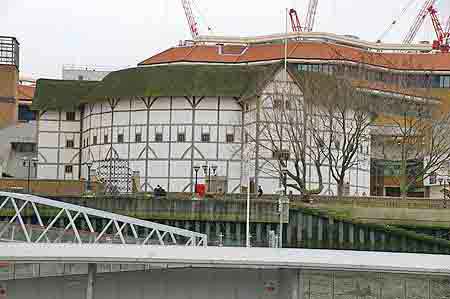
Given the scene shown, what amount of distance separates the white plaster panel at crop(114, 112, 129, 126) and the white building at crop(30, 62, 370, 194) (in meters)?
0.02

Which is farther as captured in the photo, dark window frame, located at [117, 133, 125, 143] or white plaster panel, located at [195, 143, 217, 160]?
dark window frame, located at [117, 133, 125, 143]

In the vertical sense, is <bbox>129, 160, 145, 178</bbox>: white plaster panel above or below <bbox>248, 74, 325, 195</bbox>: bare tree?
below

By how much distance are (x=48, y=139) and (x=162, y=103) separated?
14071 millimetres

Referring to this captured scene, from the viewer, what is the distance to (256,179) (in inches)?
2442

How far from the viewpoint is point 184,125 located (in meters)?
66.1

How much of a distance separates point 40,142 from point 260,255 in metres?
55.0

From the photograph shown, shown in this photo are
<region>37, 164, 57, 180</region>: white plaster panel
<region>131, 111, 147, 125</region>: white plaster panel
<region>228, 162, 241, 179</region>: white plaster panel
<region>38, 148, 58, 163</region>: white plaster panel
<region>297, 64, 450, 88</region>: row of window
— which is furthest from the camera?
<region>38, 148, 58, 163</region>: white plaster panel

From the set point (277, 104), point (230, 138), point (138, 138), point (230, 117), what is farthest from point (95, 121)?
point (277, 104)

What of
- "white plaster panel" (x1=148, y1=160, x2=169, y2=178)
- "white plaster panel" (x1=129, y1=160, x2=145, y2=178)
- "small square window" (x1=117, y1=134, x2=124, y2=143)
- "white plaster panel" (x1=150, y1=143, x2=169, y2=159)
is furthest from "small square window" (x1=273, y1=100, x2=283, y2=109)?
"small square window" (x1=117, y1=134, x2=124, y2=143)

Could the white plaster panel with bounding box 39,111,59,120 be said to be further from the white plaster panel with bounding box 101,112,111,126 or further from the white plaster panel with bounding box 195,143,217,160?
the white plaster panel with bounding box 195,143,217,160

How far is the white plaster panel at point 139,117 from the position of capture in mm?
67375

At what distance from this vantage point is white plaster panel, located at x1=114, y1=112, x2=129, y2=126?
224 feet

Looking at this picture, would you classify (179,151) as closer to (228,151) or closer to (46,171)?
(228,151)

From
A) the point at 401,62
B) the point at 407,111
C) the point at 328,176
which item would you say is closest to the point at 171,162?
the point at 328,176
